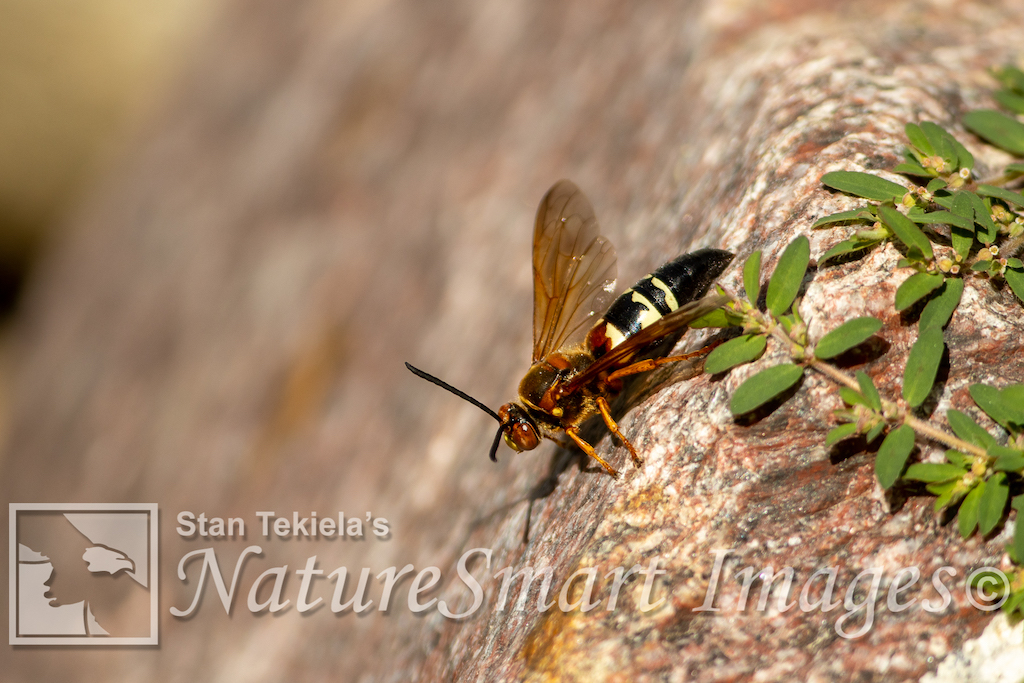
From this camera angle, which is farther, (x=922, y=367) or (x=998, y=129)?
(x=998, y=129)

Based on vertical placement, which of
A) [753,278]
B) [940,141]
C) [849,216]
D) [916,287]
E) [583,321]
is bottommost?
[583,321]

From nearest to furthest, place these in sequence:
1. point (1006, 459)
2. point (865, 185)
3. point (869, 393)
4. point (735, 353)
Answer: point (1006, 459) < point (869, 393) < point (735, 353) < point (865, 185)

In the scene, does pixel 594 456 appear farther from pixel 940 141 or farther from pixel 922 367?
pixel 940 141

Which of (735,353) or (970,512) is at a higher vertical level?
(735,353)

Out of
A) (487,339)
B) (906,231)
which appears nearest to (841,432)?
(906,231)

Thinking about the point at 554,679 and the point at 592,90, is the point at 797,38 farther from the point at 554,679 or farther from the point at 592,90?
the point at 554,679

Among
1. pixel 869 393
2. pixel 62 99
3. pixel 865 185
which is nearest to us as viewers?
pixel 869 393
